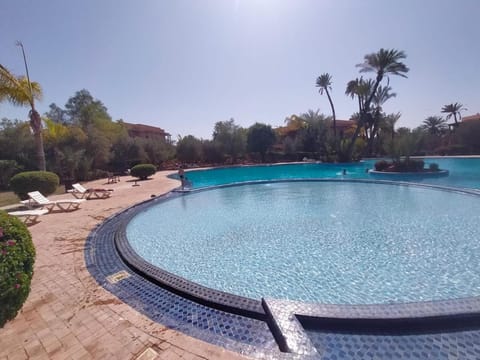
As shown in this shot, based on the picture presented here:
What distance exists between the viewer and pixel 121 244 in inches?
194

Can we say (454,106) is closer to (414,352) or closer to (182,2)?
(182,2)

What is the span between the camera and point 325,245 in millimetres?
5172

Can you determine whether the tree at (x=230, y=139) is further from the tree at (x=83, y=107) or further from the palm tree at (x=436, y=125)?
the palm tree at (x=436, y=125)

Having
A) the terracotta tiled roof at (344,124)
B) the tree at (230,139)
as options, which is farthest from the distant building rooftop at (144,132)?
the terracotta tiled roof at (344,124)

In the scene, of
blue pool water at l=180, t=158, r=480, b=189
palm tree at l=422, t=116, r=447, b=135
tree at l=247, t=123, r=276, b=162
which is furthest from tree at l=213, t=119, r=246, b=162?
palm tree at l=422, t=116, r=447, b=135

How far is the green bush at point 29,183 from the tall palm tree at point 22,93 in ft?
5.91

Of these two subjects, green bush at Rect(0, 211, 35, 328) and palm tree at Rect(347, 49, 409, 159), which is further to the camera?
palm tree at Rect(347, 49, 409, 159)

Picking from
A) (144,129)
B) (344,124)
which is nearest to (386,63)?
(344,124)

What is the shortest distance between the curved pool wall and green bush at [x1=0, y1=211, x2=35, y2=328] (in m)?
1.13

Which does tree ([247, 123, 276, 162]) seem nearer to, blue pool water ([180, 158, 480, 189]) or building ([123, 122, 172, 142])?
blue pool water ([180, 158, 480, 189])

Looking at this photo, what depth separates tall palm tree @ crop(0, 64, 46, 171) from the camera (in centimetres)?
935

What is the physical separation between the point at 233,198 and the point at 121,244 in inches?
236

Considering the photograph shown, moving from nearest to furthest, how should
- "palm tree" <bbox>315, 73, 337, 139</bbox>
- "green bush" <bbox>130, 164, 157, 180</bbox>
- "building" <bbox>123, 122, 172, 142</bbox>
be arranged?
"green bush" <bbox>130, 164, 157, 180</bbox>
"palm tree" <bbox>315, 73, 337, 139</bbox>
"building" <bbox>123, 122, 172, 142</bbox>

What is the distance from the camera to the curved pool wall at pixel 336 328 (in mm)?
2168
